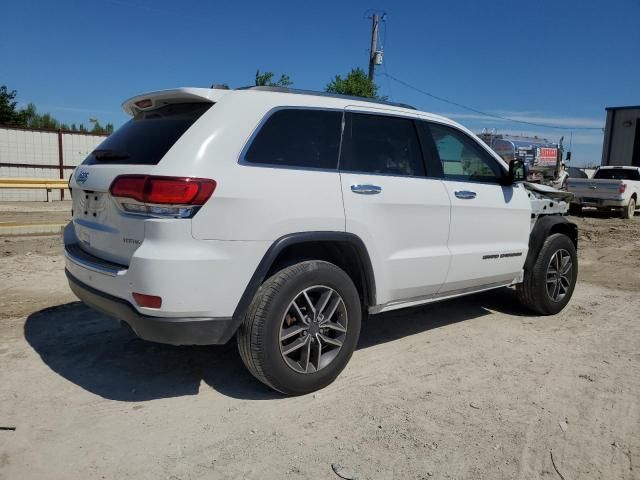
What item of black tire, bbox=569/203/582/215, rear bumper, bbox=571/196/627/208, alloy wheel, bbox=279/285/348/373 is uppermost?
rear bumper, bbox=571/196/627/208

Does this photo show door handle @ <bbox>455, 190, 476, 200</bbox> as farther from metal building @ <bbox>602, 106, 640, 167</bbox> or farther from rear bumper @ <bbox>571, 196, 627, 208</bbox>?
metal building @ <bbox>602, 106, 640, 167</bbox>

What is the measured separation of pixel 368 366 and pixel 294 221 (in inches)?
56.3

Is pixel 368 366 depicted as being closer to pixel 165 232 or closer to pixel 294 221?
pixel 294 221

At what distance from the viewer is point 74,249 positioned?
371cm

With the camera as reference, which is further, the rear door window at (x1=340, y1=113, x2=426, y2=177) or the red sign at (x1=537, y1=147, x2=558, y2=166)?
the red sign at (x1=537, y1=147, x2=558, y2=166)

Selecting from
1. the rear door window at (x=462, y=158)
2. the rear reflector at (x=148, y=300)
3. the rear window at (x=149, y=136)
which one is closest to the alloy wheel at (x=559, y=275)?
the rear door window at (x=462, y=158)

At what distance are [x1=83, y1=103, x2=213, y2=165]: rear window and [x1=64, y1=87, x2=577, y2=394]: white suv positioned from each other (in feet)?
0.04

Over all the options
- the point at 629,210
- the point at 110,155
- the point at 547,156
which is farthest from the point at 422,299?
the point at 547,156

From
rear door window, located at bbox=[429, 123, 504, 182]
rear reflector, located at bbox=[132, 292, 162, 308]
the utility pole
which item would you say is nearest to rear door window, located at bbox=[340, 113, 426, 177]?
rear door window, located at bbox=[429, 123, 504, 182]

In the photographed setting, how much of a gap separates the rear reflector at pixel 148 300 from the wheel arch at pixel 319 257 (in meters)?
0.44

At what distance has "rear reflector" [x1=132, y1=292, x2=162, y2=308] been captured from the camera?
2914 millimetres

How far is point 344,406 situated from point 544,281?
9.59 feet

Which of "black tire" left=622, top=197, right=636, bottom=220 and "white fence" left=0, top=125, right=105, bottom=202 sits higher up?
"white fence" left=0, top=125, right=105, bottom=202

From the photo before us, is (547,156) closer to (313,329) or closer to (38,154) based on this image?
(38,154)
